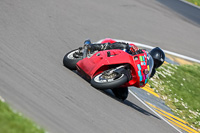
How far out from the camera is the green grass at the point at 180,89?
1121 cm

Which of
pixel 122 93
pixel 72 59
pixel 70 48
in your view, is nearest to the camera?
pixel 122 93

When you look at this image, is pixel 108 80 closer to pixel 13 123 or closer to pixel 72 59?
pixel 72 59

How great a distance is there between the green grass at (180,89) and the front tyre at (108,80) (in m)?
3.37

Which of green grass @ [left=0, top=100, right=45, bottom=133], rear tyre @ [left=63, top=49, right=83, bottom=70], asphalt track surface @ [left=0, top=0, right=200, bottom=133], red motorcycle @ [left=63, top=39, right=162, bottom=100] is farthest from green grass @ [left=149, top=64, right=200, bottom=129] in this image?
green grass @ [left=0, top=100, right=45, bottom=133]

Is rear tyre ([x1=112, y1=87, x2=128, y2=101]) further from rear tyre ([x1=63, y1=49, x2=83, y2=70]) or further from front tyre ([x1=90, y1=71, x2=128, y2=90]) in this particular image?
rear tyre ([x1=63, y1=49, x2=83, y2=70])

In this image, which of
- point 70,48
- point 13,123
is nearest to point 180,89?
point 70,48

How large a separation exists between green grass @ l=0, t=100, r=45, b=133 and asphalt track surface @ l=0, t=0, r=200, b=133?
1.12 ft

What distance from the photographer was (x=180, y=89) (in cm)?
1259

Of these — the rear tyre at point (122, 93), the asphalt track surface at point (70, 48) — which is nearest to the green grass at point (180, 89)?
the asphalt track surface at point (70, 48)

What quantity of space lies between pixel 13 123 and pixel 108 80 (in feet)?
13.0

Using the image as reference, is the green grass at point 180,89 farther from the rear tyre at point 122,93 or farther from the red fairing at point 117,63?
the red fairing at point 117,63

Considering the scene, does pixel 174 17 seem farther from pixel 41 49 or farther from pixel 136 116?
pixel 136 116

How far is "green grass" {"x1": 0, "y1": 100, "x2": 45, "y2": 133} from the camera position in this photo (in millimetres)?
4089

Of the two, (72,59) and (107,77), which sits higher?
(107,77)
